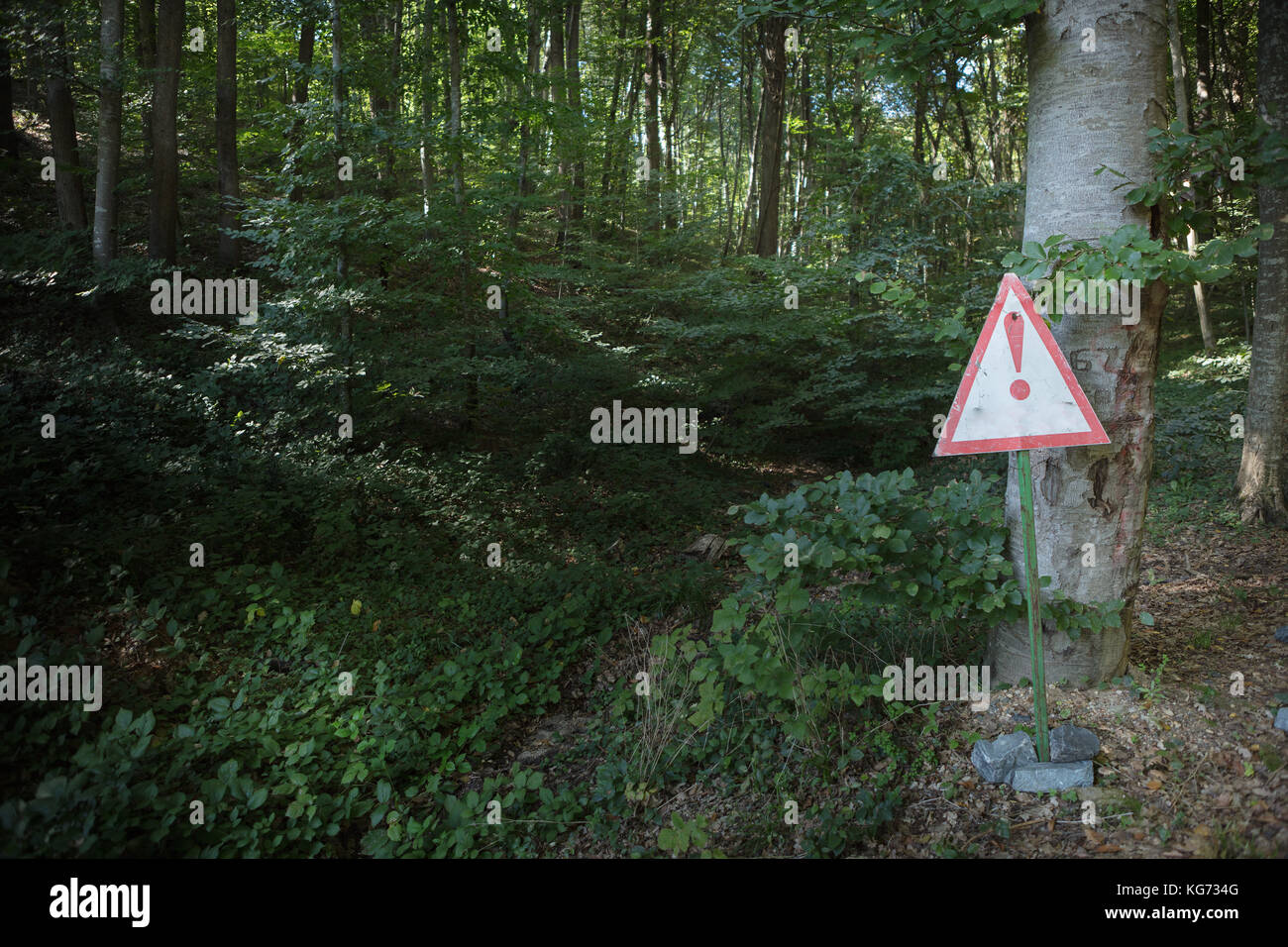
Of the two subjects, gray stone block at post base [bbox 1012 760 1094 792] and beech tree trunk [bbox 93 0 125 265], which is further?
beech tree trunk [bbox 93 0 125 265]

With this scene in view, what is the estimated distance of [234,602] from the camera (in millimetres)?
5258

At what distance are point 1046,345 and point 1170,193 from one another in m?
1.05

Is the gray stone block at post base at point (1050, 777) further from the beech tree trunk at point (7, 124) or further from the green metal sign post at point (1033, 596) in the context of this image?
the beech tree trunk at point (7, 124)

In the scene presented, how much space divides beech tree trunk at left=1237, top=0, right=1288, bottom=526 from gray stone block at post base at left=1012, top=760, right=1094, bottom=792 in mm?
4627

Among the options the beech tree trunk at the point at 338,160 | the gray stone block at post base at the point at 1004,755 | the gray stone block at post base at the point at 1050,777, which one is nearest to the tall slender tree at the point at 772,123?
the beech tree trunk at the point at 338,160

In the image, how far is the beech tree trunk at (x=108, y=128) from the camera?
9.04 meters

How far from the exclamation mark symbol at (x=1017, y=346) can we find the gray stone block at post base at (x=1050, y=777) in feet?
5.20

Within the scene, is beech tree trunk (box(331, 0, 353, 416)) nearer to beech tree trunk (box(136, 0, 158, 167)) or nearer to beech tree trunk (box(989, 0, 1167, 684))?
beech tree trunk (box(136, 0, 158, 167))

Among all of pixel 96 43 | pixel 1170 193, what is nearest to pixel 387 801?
pixel 1170 193

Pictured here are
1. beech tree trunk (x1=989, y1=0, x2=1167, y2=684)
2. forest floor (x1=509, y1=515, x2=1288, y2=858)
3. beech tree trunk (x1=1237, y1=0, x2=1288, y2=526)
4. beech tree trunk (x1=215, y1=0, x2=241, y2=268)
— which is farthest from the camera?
beech tree trunk (x1=215, y1=0, x2=241, y2=268)

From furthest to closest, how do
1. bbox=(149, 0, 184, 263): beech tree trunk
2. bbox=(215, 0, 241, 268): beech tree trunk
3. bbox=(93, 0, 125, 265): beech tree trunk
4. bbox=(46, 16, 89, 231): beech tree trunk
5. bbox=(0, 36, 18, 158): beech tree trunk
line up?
bbox=(0, 36, 18, 158): beech tree trunk, bbox=(215, 0, 241, 268): beech tree trunk, bbox=(46, 16, 89, 231): beech tree trunk, bbox=(149, 0, 184, 263): beech tree trunk, bbox=(93, 0, 125, 265): beech tree trunk

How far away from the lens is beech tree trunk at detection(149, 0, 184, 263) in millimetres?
Answer: 10305

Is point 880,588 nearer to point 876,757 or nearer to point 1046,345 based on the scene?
point 876,757

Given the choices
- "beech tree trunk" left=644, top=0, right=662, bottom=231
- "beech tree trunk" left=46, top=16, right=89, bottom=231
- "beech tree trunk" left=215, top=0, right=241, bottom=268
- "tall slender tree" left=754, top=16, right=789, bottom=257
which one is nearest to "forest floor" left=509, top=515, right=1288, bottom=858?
"tall slender tree" left=754, top=16, right=789, bottom=257
